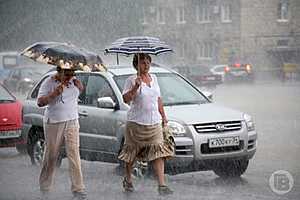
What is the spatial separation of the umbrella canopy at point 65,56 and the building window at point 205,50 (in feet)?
168

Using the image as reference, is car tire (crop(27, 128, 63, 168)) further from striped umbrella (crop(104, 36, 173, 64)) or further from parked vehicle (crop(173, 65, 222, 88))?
parked vehicle (crop(173, 65, 222, 88))

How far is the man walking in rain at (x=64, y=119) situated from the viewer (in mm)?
8406

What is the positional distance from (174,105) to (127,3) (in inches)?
1887

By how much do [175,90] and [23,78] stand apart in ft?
94.9

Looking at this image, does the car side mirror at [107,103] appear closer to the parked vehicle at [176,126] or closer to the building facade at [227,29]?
the parked vehicle at [176,126]

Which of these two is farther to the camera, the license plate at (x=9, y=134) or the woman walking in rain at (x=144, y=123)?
the license plate at (x=9, y=134)

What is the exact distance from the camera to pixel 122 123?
9.89 metres

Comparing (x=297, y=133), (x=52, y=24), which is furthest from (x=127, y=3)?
(x=297, y=133)

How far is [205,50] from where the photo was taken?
59844 millimetres

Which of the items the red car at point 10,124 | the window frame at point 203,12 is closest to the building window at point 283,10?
the window frame at point 203,12

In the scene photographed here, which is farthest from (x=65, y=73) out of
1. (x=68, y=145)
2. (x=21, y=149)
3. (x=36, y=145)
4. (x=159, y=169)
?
(x=21, y=149)

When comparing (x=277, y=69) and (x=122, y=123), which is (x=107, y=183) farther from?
(x=277, y=69)

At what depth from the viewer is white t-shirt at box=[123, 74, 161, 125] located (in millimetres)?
8609

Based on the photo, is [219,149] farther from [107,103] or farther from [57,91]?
[57,91]
